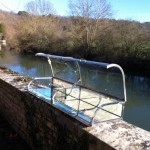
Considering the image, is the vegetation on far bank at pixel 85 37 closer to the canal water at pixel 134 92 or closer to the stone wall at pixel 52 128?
the canal water at pixel 134 92

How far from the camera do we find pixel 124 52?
79.9 ft

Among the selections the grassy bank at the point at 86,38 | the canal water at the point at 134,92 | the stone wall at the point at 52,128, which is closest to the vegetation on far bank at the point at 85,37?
the grassy bank at the point at 86,38

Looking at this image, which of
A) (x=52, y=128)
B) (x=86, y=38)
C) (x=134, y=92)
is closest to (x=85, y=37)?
(x=86, y=38)

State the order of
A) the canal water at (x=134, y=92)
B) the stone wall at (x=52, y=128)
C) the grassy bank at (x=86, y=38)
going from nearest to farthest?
the stone wall at (x=52, y=128), the canal water at (x=134, y=92), the grassy bank at (x=86, y=38)

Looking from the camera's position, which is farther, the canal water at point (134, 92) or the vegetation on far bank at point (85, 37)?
the vegetation on far bank at point (85, 37)

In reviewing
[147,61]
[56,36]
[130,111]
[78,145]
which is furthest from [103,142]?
[56,36]

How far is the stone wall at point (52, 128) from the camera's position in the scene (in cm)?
335

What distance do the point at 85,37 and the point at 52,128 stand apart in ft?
85.6

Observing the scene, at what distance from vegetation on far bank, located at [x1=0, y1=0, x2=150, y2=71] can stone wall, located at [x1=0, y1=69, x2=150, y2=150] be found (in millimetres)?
17291

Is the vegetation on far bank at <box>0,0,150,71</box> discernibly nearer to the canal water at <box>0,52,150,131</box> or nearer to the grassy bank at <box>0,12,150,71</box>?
the grassy bank at <box>0,12,150,71</box>

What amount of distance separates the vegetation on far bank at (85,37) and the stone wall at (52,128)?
1729cm

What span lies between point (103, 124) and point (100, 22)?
26.9 meters

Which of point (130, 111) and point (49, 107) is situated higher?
point (49, 107)

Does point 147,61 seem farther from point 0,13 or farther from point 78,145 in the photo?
point 0,13
